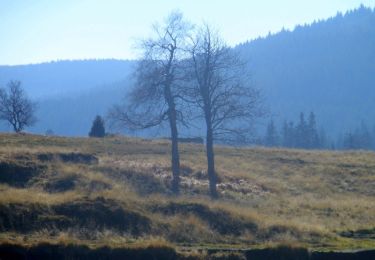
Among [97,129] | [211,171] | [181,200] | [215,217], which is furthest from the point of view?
[97,129]

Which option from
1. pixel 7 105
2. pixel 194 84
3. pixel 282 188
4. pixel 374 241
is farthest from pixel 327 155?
pixel 7 105

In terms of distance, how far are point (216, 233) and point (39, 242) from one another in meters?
5.23

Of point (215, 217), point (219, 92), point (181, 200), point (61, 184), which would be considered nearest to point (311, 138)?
point (219, 92)

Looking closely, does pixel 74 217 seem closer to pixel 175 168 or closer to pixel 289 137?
pixel 175 168

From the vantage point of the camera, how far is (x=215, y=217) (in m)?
17.3

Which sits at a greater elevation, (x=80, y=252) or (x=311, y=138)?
(x=311, y=138)

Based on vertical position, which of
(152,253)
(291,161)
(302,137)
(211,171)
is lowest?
(152,253)

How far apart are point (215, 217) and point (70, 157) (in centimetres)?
1251

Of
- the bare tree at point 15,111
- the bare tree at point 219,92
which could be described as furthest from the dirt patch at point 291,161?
the bare tree at point 15,111

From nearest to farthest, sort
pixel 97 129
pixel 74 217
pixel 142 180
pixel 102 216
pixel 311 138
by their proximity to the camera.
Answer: pixel 74 217 → pixel 102 216 → pixel 142 180 → pixel 97 129 → pixel 311 138

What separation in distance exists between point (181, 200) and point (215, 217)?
240cm

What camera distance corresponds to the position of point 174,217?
54.5 feet

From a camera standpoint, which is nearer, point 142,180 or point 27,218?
point 27,218

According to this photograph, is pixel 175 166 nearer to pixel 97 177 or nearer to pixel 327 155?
pixel 97 177
